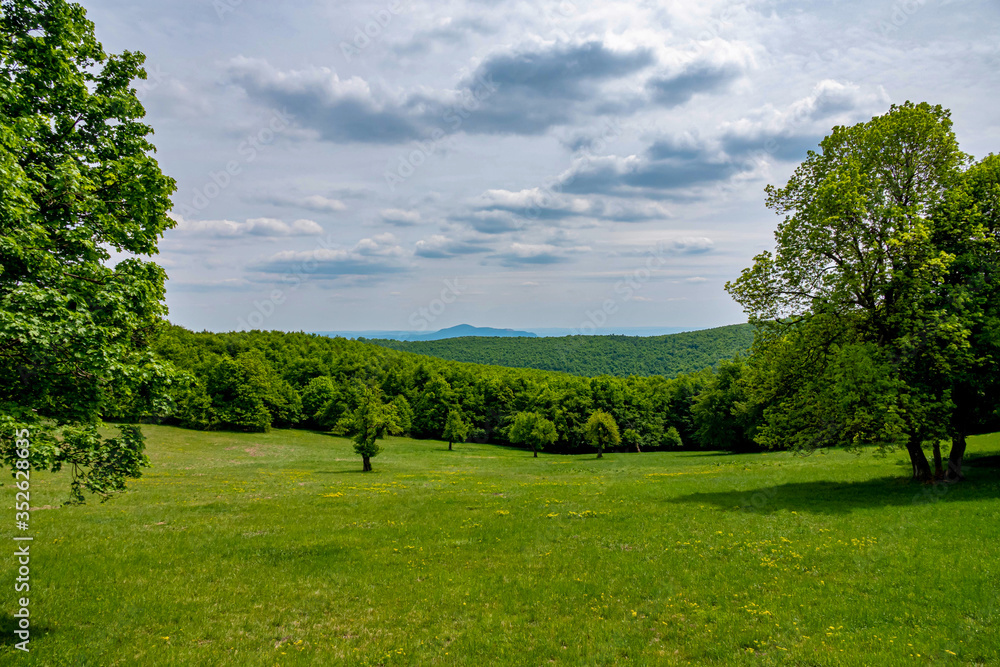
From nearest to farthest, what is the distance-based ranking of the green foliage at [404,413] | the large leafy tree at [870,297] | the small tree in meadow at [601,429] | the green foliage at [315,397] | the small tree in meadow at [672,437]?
the large leafy tree at [870,297]
the small tree in meadow at [601,429]
the small tree in meadow at [672,437]
the green foliage at [404,413]
the green foliage at [315,397]

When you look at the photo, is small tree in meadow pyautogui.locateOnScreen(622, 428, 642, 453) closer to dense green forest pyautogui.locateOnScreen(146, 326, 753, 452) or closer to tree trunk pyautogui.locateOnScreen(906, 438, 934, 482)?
dense green forest pyautogui.locateOnScreen(146, 326, 753, 452)

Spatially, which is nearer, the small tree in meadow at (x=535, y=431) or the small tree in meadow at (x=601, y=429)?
the small tree in meadow at (x=601, y=429)

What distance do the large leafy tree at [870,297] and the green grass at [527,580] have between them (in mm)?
4061

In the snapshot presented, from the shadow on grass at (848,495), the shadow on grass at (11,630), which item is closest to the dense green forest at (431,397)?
the shadow on grass at (848,495)

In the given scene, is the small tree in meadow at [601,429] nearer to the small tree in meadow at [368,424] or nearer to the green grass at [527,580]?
the small tree in meadow at [368,424]

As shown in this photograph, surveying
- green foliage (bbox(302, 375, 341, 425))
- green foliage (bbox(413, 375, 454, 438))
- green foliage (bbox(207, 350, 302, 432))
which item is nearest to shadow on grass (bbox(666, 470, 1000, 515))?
green foliage (bbox(207, 350, 302, 432))

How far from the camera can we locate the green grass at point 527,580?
11.3 metres

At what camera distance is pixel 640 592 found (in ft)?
48.2

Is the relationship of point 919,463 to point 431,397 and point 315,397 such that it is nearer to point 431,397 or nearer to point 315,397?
point 431,397

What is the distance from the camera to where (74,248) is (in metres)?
11.6

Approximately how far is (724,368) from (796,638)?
87951mm

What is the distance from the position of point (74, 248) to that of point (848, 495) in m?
33.5

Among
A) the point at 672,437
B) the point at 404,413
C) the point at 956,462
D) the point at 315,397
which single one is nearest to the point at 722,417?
the point at 672,437

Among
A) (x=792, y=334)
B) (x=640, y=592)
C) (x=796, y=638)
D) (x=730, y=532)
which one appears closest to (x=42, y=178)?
(x=640, y=592)
